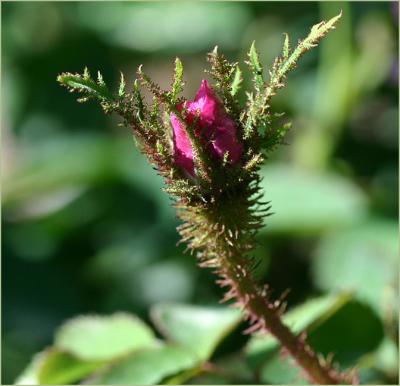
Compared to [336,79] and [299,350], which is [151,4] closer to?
[336,79]

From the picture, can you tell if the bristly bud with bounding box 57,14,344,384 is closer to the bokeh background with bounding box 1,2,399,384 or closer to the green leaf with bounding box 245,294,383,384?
the green leaf with bounding box 245,294,383,384

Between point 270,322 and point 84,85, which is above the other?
point 84,85

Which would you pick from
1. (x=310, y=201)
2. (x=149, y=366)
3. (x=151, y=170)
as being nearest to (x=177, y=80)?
(x=149, y=366)

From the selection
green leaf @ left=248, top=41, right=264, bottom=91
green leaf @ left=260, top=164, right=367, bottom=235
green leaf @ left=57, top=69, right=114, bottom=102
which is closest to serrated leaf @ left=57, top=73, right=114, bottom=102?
green leaf @ left=57, top=69, right=114, bottom=102

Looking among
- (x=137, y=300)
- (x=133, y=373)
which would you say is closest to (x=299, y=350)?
(x=133, y=373)

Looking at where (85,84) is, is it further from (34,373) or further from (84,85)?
(34,373)

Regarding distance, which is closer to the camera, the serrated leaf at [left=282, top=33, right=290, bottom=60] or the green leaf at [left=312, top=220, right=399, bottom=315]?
the serrated leaf at [left=282, top=33, right=290, bottom=60]
